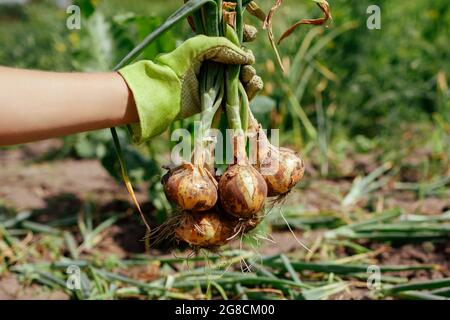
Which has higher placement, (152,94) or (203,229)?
(152,94)

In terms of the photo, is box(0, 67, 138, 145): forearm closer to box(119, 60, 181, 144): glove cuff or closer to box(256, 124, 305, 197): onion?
box(119, 60, 181, 144): glove cuff

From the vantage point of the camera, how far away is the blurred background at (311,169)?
6.34 feet

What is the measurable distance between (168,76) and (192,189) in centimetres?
26

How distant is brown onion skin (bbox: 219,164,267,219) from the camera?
4.14 feet

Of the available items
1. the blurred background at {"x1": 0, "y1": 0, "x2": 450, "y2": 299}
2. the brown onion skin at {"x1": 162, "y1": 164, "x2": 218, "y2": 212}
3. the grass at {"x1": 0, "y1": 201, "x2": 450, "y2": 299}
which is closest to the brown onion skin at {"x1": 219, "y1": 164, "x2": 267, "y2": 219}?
the brown onion skin at {"x1": 162, "y1": 164, "x2": 218, "y2": 212}

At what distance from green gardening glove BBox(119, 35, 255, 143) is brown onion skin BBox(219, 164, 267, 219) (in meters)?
0.20

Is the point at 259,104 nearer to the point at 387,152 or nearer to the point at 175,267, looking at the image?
A: the point at 175,267

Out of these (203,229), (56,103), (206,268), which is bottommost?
(206,268)

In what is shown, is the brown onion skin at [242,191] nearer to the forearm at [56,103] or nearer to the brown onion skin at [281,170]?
the brown onion skin at [281,170]

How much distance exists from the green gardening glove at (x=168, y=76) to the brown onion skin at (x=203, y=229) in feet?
0.71

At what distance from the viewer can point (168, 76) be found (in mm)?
1292

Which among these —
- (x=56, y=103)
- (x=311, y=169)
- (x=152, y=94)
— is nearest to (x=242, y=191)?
(x=152, y=94)

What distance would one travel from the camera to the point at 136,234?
225 cm

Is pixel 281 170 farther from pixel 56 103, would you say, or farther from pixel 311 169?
pixel 311 169
